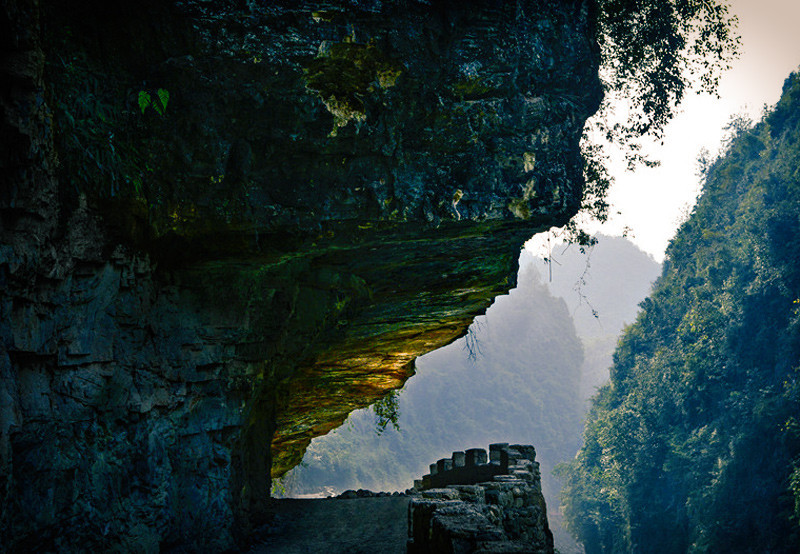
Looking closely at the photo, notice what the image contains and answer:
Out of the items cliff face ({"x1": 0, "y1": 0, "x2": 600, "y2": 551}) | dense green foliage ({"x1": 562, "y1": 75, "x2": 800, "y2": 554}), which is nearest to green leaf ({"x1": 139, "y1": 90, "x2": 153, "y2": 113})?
cliff face ({"x1": 0, "y1": 0, "x2": 600, "y2": 551})

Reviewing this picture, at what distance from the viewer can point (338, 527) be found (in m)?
9.99

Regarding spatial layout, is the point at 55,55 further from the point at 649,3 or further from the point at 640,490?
the point at 640,490

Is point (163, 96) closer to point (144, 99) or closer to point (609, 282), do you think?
point (144, 99)

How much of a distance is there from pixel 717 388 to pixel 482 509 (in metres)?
23.5

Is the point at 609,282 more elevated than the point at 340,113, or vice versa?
the point at 609,282

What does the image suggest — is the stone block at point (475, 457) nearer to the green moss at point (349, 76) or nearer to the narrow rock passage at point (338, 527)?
the narrow rock passage at point (338, 527)

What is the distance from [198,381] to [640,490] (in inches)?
1031

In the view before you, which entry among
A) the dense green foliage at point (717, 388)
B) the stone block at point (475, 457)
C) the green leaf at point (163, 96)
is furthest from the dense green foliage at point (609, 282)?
the green leaf at point (163, 96)

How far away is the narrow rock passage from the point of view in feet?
29.2

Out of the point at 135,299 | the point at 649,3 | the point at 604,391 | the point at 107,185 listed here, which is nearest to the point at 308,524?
the point at 135,299

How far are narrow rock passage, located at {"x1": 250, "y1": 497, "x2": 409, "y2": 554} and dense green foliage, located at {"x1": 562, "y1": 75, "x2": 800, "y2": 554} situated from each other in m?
15.4

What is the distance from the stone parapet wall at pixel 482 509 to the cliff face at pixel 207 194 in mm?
3141

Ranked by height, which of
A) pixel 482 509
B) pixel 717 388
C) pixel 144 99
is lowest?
pixel 482 509

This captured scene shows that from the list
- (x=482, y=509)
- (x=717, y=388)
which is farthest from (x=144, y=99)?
(x=717, y=388)
